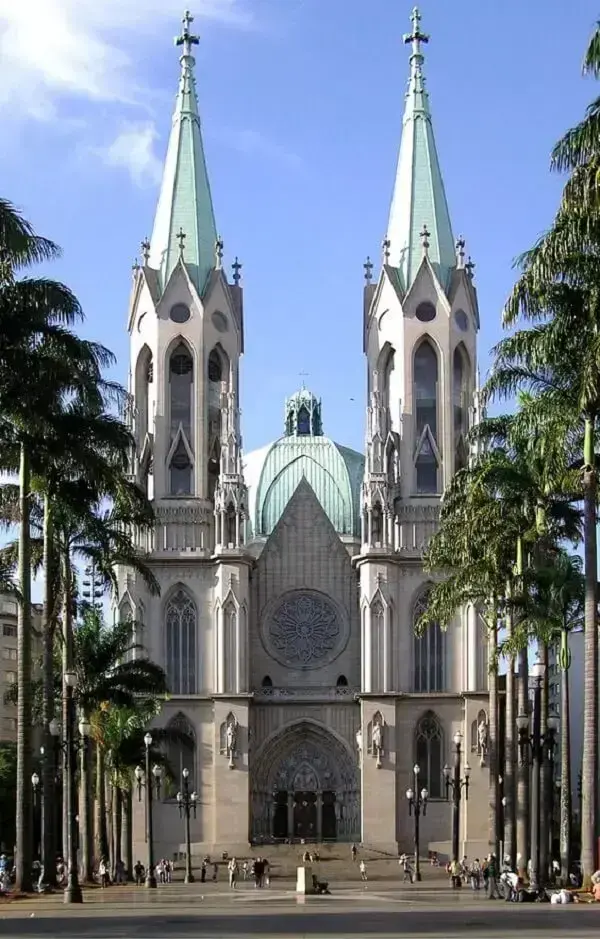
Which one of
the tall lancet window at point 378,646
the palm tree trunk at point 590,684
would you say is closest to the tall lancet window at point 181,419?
the tall lancet window at point 378,646

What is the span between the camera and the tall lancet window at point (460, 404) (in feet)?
283

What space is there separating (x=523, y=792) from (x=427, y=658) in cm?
2334

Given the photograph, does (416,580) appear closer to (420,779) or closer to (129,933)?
(420,779)

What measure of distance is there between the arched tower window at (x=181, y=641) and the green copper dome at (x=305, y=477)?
30.9ft

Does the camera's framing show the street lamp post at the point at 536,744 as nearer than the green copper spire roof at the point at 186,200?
Yes

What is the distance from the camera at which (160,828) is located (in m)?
83.7

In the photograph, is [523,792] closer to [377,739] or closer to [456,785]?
[456,785]

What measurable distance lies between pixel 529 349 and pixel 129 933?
63.4 ft

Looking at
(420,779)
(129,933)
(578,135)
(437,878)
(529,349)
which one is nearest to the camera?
(129,933)

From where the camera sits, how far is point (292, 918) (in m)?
33.6

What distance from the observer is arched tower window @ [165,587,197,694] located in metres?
83.8

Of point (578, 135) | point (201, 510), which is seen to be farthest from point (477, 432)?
point (201, 510)

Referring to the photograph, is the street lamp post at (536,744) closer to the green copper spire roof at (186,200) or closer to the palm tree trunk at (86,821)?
the palm tree trunk at (86,821)

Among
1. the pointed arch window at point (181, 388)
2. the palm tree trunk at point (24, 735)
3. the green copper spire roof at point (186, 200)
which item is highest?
the green copper spire roof at point (186, 200)
